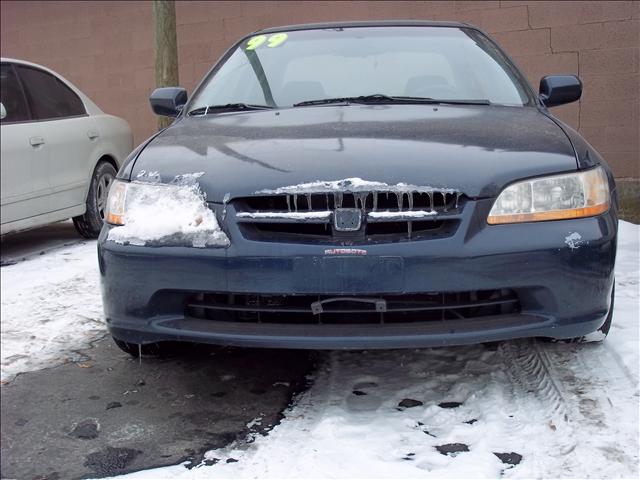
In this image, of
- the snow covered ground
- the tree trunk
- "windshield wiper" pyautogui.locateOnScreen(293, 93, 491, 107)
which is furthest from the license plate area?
the tree trunk

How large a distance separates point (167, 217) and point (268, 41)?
1.80 m

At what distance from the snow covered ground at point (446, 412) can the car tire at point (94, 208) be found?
7.73 feet

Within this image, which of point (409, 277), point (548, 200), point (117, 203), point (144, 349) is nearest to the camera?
point (409, 277)

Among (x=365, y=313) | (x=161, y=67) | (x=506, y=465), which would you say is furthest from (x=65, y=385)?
(x=161, y=67)

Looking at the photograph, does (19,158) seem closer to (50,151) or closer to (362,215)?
(50,151)

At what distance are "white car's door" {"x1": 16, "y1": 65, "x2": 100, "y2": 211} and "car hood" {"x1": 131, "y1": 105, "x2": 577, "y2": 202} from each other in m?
2.74

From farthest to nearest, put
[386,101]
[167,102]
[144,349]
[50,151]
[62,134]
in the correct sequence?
[62,134], [50,151], [167,102], [386,101], [144,349]

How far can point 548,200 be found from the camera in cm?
245

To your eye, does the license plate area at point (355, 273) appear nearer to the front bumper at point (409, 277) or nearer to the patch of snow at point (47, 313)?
the front bumper at point (409, 277)

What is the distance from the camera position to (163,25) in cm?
648

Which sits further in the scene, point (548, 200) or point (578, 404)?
point (578, 404)

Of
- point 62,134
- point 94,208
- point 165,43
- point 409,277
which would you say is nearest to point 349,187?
point 409,277

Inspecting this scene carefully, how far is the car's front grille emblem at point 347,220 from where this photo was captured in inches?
93.2

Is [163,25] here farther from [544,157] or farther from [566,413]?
[566,413]
